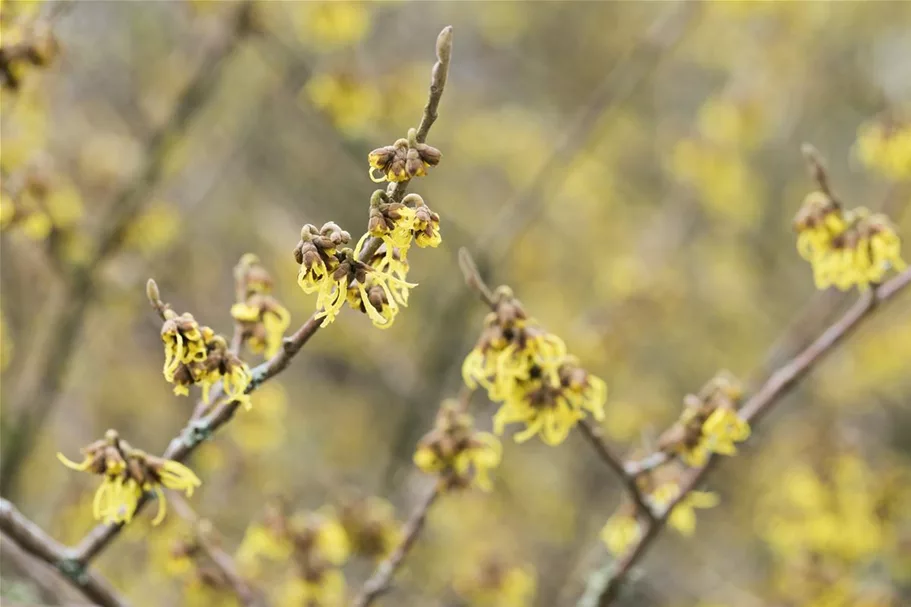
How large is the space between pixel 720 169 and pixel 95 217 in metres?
2.98

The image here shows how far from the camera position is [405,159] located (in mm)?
1121


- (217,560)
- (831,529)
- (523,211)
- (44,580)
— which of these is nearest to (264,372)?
(217,560)

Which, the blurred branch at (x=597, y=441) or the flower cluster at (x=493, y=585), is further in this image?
the flower cluster at (x=493, y=585)

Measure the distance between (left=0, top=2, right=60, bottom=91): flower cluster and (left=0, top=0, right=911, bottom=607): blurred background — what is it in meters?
0.06

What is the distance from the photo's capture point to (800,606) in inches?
114

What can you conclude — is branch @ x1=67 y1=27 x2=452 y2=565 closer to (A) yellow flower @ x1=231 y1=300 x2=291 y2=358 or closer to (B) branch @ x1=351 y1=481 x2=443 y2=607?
(A) yellow flower @ x1=231 y1=300 x2=291 y2=358

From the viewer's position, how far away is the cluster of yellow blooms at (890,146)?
264 centimetres

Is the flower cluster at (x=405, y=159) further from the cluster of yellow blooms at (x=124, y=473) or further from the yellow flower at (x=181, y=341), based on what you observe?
the cluster of yellow blooms at (x=124, y=473)

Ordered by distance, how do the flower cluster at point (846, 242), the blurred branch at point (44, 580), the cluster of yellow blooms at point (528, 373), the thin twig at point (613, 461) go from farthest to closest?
the blurred branch at point (44, 580) → the flower cluster at point (846, 242) → the thin twig at point (613, 461) → the cluster of yellow blooms at point (528, 373)

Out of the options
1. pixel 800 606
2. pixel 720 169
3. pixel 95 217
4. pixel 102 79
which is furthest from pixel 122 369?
pixel 800 606

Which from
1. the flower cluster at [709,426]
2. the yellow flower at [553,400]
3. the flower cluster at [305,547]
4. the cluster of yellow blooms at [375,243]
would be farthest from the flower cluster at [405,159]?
the flower cluster at [305,547]

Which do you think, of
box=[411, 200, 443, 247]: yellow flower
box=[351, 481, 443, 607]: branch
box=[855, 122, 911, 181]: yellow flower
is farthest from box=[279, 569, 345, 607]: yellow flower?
box=[855, 122, 911, 181]: yellow flower

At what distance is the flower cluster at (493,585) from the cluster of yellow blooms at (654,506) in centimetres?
55

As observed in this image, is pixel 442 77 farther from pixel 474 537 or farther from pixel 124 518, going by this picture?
pixel 474 537
